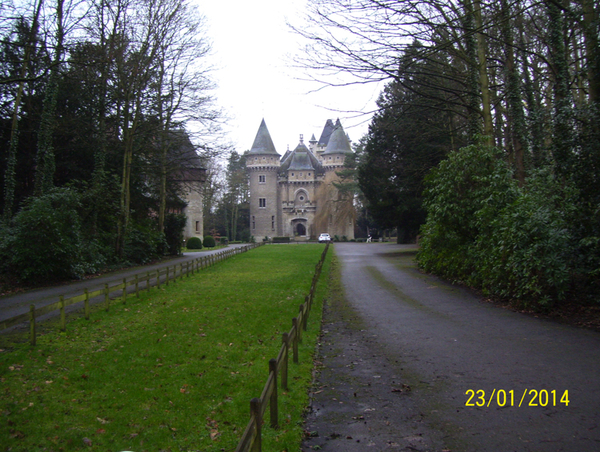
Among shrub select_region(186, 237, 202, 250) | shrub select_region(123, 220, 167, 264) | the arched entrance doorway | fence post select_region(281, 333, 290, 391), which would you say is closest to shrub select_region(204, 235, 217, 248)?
shrub select_region(186, 237, 202, 250)

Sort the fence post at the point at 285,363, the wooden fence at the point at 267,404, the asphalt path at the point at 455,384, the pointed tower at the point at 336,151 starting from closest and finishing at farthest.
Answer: the wooden fence at the point at 267,404
the asphalt path at the point at 455,384
the fence post at the point at 285,363
the pointed tower at the point at 336,151

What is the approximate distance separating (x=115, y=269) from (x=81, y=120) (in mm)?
7866

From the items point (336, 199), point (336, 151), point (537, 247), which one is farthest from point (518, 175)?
point (336, 151)

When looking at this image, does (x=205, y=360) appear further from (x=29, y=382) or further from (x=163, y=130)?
(x=163, y=130)

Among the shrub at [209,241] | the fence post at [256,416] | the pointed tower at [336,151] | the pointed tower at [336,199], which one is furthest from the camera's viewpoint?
the pointed tower at [336,151]

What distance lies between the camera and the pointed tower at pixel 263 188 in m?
76.8

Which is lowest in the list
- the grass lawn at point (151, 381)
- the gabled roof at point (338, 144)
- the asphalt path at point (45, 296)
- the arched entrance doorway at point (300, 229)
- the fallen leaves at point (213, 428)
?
the fallen leaves at point (213, 428)

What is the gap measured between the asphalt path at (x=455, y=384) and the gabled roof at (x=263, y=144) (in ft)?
221

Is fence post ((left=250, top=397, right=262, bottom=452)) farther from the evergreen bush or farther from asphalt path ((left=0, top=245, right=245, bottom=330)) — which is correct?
asphalt path ((left=0, top=245, right=245, bottom=330))

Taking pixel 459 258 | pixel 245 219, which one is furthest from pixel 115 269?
pixel 245 219

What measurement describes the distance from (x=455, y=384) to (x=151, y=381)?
13.8 ft

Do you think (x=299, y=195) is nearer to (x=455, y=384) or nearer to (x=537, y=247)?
(x=537, y=247)

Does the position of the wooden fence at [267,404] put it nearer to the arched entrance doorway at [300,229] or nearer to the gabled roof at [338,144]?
the arched entrance doorway at [300,229]
